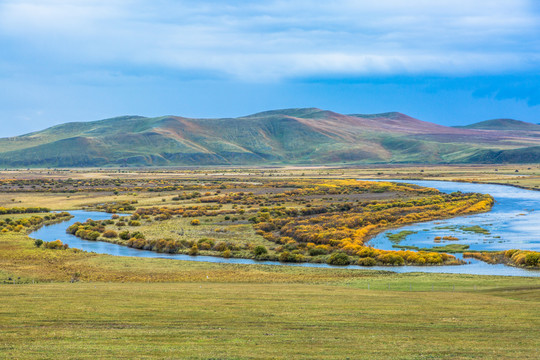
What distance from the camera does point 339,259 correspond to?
3994 cm

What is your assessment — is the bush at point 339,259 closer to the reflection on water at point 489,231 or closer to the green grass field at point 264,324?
the reflection on water at point 489,231

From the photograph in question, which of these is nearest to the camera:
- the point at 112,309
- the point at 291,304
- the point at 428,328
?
the point at 428,328

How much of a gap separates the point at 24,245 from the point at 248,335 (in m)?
35.6

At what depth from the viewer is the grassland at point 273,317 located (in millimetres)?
15164

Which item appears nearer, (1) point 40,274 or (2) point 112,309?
(2) point 112,309

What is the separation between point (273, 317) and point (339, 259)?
21.2 metres

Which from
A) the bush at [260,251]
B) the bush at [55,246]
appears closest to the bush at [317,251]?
the bush at [260,251]

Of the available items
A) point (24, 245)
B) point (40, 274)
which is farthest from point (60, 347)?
point (24, 245)

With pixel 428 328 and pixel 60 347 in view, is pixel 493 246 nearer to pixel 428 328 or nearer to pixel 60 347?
pixel 428 328

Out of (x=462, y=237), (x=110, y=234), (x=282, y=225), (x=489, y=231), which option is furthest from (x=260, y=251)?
(x=489, y=231)

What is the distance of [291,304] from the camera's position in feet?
71.8

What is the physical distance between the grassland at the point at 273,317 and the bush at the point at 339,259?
659 cm

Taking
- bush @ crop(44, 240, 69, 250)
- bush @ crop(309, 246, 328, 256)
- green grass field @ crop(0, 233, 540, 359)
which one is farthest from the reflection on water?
bush @ crop(44, 240, 69, 250)

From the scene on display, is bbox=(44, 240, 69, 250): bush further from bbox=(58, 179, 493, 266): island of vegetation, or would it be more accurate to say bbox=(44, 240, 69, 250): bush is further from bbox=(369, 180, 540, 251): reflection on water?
bbox=(369, 180, 540, 251): reflection on water
